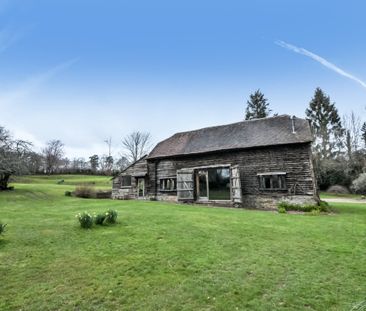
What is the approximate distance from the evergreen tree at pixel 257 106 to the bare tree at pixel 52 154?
165 feet

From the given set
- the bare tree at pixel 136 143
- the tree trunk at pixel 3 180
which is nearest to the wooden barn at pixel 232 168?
the tree trunk at pixel 3 180

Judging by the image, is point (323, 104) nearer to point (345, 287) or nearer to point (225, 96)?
point (225, 96)

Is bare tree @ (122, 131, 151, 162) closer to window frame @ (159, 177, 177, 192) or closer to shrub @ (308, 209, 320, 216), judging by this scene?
window frame @ (159, 177, 177, 192)

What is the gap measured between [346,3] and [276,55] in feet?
52.9

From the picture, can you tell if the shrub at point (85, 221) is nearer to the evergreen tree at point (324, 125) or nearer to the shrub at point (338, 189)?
the shrub at point (338, 189)

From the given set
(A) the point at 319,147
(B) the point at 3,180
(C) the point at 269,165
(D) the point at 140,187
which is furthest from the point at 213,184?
(A) the point at 319,147

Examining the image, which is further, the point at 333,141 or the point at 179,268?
the point at 333,141

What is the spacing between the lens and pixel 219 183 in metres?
20.0

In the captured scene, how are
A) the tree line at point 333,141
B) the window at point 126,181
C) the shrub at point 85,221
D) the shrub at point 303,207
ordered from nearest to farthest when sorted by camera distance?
the shrub at point 85,221 → the shrub at point 303,207 → the window at point 126,181 → the tree line at point 333,141

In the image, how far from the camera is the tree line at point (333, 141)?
34.9 m

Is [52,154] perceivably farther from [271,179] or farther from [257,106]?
[271,179]

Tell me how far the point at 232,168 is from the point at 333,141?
3257cm

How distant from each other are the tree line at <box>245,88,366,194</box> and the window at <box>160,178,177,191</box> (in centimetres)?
2176

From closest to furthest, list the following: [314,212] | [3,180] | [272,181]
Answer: [314,212] → [272,181] → [3,180]
